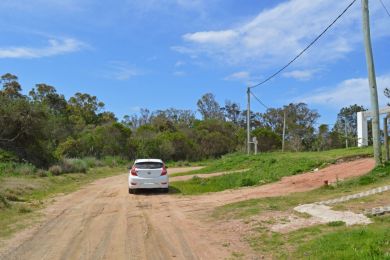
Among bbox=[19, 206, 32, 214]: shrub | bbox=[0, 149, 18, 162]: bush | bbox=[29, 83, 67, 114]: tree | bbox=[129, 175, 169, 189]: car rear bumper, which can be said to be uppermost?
bbox=[29, 83, 67, 114]: tree

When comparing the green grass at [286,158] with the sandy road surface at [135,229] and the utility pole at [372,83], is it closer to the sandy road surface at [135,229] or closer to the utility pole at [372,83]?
the sandy road surface at [135,229]

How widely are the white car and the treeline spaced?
17088 millimetres

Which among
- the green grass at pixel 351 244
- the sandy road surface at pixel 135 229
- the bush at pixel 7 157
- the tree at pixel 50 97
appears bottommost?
the sandy road surface at pixel 135 229

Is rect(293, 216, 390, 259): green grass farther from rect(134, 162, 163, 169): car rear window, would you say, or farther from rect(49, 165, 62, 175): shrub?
rect(49, 165, 62, 175): shrub

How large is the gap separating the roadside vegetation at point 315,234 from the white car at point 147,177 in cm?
659

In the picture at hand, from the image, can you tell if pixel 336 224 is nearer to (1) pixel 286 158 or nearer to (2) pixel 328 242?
(2) pixel 328 242

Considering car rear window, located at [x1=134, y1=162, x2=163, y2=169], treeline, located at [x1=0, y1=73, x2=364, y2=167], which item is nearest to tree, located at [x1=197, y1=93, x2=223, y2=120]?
treeline, located at [x1=0, y1=73, x2=364, y2=167]

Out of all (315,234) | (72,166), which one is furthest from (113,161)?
(315,234)

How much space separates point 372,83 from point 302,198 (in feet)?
18.7

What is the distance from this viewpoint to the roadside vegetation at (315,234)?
295 inches

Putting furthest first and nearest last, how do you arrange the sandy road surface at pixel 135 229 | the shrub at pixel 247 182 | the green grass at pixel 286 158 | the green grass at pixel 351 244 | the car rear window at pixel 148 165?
the green grass at pixel 286 158, the shrub at pixel 247 182, the car rear window at pixel 148 165, the sandy road surface at pixel 135 229, the green grass at pixel 351 244

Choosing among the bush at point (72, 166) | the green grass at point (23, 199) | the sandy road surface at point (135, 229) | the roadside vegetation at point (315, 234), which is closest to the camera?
the roadside vegetation at point (315, 234)

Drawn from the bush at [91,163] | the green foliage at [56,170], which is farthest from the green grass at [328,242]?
the bush at [91,163]

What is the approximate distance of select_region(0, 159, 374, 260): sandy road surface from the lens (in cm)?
895
